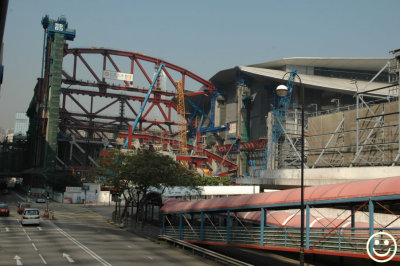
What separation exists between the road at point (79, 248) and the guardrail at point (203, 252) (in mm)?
563

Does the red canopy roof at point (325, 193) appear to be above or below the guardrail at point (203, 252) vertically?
above

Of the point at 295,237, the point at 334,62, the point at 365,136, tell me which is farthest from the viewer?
the point at 334,62

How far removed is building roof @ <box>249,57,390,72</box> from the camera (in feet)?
344

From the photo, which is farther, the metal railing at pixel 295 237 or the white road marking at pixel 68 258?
the white road marking at pixel 68 258

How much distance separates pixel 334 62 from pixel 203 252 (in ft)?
292

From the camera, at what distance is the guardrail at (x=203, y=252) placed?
23.9 m

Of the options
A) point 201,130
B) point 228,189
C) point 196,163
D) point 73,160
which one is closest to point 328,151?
A: point 228,189

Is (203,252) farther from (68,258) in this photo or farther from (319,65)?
(319,65)

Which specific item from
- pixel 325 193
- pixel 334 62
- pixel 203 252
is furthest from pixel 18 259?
pixel 334 62

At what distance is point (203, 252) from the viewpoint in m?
27.2

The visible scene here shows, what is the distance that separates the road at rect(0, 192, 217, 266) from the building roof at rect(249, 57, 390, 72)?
7467 cm

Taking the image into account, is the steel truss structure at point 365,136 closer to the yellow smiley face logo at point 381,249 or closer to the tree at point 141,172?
the tree at point 141,172

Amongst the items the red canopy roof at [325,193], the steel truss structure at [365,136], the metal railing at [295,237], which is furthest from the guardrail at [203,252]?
the steel truss structure at [365,136]

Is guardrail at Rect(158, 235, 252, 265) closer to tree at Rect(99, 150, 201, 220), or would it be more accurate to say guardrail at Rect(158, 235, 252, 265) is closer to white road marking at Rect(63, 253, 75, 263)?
white road marking at Rect(63, 253, 75, 263)
